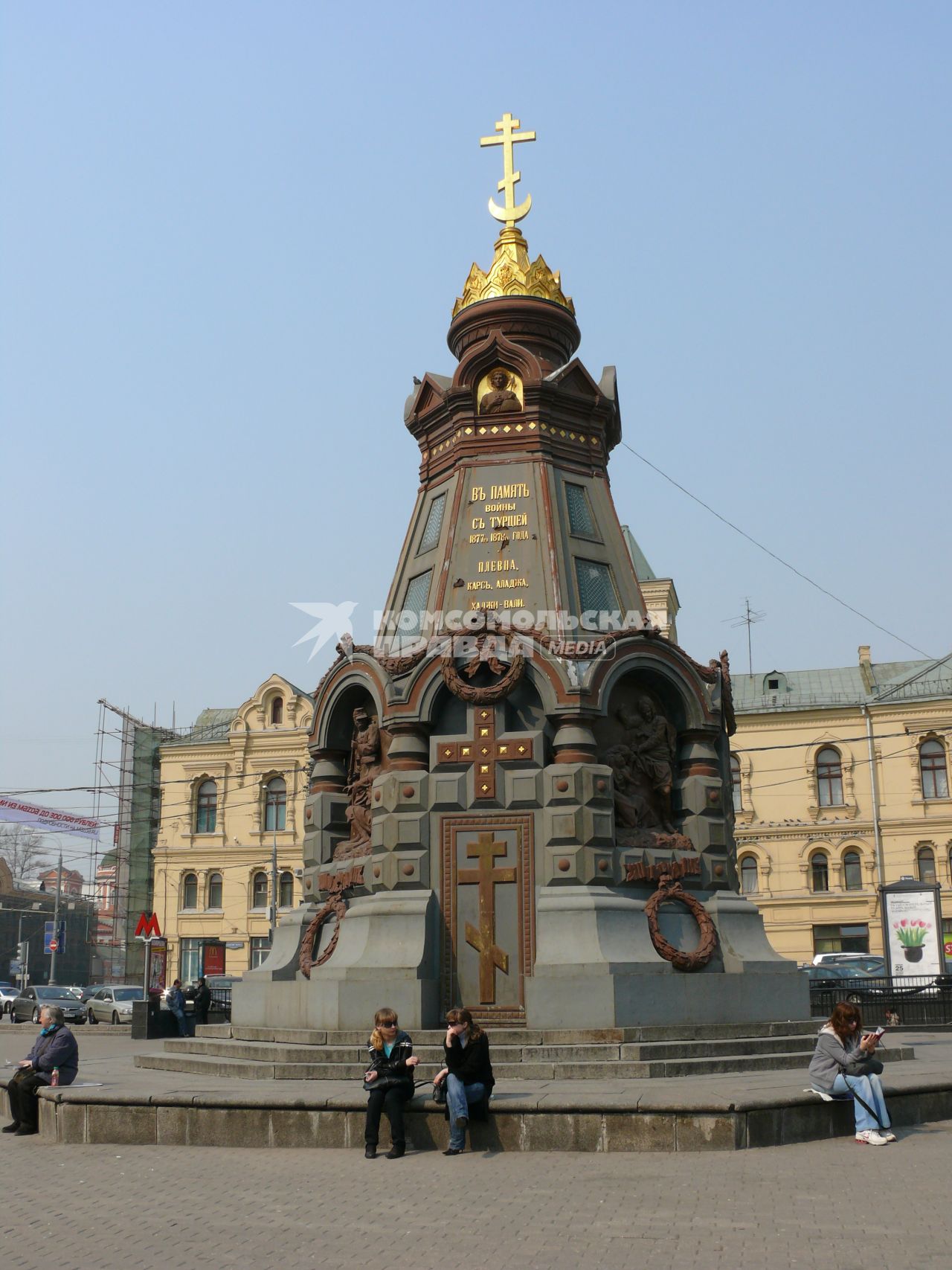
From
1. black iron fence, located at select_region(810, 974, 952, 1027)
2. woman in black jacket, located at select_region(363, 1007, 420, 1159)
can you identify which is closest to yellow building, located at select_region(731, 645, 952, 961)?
black iron fence, located at select_region(810, 974, 952, 1027)

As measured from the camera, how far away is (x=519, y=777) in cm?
1420

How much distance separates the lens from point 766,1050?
1331 cm

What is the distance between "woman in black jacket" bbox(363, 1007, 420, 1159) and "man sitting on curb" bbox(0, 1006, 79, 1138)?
12.1 feet

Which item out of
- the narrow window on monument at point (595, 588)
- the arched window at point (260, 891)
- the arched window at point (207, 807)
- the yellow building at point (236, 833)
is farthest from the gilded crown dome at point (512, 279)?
the arched window at point (207, 807)

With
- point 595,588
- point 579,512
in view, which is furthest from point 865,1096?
point 579,512

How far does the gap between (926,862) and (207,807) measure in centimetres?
2822

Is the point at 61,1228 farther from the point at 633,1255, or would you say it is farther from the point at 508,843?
the point at 508,843

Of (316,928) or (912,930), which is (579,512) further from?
(912,930)

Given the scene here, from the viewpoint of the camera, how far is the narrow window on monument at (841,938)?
43.4m

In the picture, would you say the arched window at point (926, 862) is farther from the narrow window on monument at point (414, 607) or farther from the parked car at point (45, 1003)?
the narrow window on monument at point (414, 607)

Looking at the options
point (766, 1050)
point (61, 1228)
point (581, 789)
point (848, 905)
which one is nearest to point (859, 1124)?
point (766, 1050)

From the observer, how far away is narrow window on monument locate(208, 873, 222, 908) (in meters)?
50.6

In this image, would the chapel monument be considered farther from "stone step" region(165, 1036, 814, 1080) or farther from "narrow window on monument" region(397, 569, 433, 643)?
"stone step" region(165, 1036, 814, 1080)

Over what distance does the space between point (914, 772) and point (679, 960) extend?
109 feet
